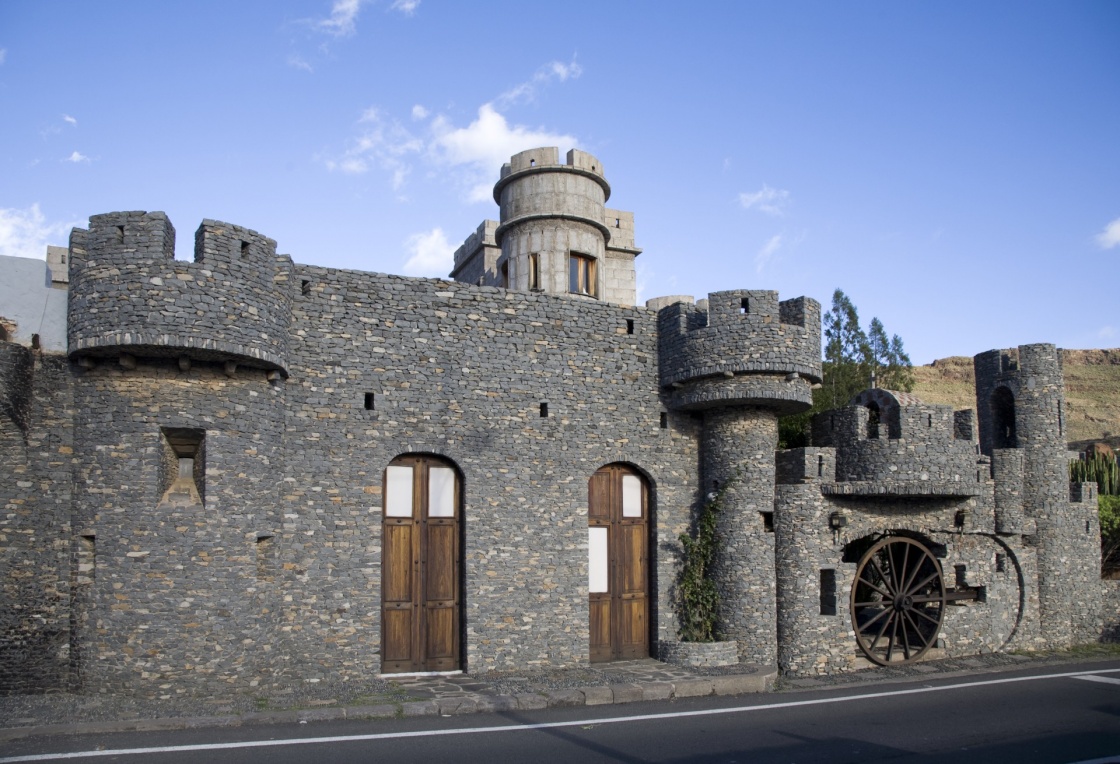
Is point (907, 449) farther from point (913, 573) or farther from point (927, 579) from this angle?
point (927, 579)

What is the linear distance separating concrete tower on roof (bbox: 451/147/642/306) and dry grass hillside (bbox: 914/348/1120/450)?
3583 cm

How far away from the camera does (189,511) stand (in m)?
12.9

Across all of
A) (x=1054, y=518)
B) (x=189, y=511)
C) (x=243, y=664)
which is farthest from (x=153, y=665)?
(x=1054, y=518)

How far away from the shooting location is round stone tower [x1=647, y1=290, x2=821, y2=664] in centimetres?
1642

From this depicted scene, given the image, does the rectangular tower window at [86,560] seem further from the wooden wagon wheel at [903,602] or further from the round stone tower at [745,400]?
the wooden wagon wheel at [903,602]

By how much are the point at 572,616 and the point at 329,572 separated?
4355mm

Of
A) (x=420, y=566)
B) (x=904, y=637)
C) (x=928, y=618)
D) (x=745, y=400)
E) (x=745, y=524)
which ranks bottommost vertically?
(x=904, y=637)

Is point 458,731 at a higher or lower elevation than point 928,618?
lower

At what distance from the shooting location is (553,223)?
73.8 feet

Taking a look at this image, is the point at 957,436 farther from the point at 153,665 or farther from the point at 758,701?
the point at 153,665

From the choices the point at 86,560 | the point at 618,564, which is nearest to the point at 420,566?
the point at 618,564

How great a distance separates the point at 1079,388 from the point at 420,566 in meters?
63.4

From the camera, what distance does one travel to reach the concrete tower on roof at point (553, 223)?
883 inches

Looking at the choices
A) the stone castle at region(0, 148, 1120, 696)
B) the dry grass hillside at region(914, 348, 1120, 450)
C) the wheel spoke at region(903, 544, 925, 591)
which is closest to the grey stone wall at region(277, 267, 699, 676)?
the stone castle at region(0, 148, 1120, 696)
